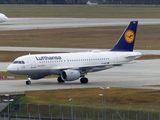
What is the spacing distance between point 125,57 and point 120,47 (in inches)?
85.9

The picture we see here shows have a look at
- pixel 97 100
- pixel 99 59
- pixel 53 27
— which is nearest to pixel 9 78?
pixel 99 59

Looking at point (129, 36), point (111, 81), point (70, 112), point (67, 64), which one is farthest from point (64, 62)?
point (70, 112)

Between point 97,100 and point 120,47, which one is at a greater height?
point 120,47

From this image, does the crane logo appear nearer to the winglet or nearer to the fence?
the winglet

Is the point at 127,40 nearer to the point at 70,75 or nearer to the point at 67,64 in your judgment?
the point at 67,64

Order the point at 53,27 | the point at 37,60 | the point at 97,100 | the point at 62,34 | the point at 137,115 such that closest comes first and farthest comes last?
the point at 137,115 → the point at 97,100 → the point at 37,60 → the point at 62,34 → the point at 53,27

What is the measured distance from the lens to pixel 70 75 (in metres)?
67.8

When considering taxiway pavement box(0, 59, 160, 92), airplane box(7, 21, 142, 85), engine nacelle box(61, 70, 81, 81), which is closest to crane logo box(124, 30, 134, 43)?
airplane box(7, 21, 142, 85)

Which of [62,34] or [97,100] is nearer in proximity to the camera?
[97,100]

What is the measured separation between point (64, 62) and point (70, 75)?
10.2 feet

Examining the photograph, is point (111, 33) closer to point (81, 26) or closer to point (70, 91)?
point (81, 26)

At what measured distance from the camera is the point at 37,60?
6819 centimetres

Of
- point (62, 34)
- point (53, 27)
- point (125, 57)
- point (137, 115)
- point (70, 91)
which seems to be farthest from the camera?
point (53, 27)

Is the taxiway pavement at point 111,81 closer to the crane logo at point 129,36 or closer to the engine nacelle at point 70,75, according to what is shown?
the engine nacelle at point 70,75
